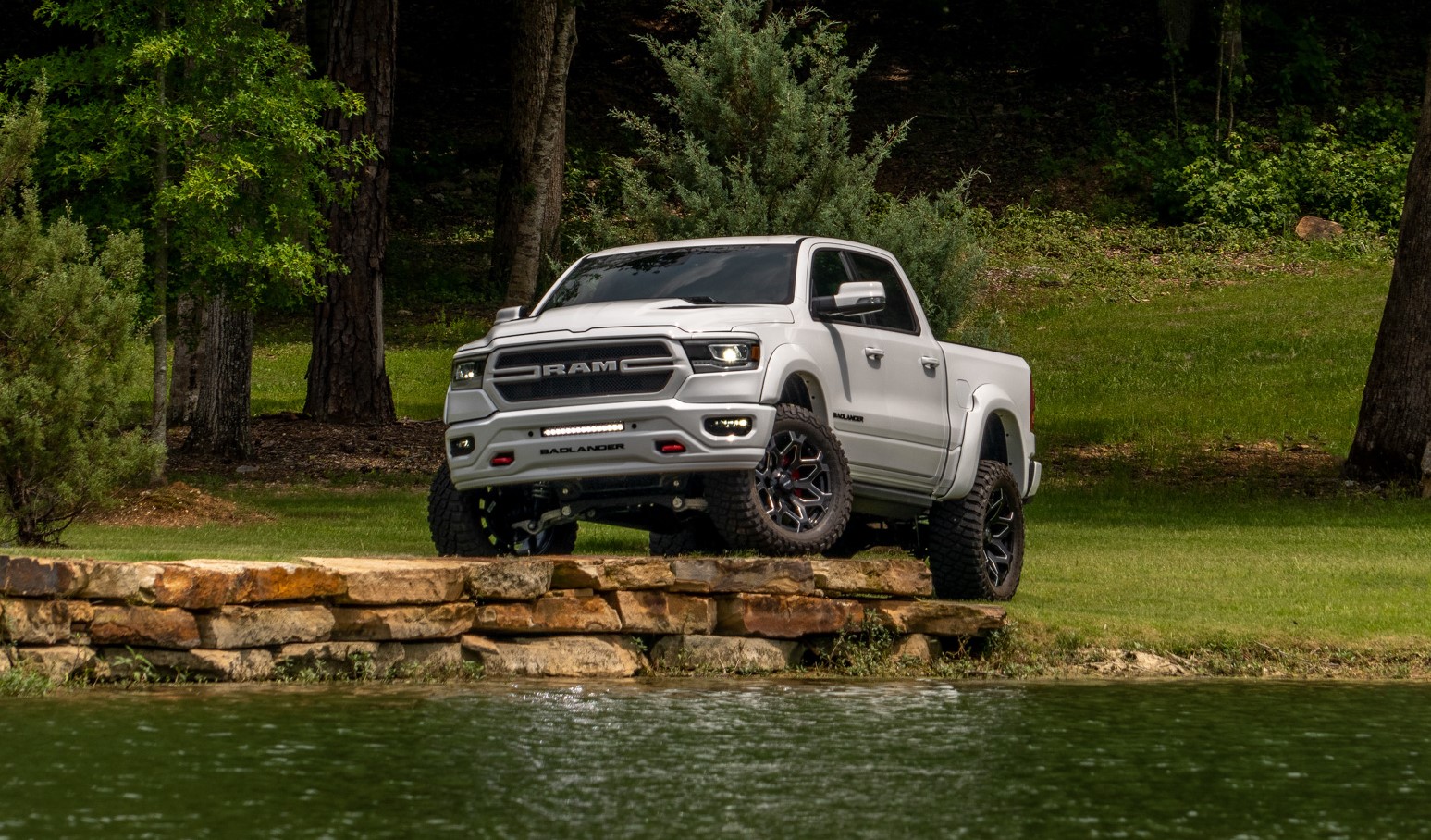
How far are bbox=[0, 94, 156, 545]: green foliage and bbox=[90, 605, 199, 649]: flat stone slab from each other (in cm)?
343

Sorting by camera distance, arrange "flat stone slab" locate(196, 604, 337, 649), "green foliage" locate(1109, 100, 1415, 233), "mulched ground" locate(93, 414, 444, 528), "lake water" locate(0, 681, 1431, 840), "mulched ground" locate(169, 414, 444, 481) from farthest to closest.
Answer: "green foliage" locate(1109, 100, 1415, 233) < "mulched ground" locate(169, 414, 444, 481) < "mulched ground" locate(93, 414, 444, 528) < "flat stone slab" locate(196, 604, 337, 649) < "lake water" locate(0, 681, 1431, 840)

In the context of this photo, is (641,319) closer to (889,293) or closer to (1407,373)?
(889,293)

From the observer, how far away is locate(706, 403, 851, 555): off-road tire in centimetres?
1073

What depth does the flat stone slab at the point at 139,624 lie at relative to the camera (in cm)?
976

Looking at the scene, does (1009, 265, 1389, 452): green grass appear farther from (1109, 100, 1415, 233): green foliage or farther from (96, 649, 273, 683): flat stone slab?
(96, 649, 273, 683): flat stone slab

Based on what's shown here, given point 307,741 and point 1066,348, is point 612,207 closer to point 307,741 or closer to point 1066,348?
point 1066,348

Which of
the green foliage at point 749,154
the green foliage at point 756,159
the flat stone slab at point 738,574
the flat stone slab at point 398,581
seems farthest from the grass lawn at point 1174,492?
the green foliage at point 749,154

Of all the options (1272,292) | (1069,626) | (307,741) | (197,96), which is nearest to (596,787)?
(307,741)

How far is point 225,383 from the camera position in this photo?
70.4 feet

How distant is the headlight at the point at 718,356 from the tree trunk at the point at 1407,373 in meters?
12.4

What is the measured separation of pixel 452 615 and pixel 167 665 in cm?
154

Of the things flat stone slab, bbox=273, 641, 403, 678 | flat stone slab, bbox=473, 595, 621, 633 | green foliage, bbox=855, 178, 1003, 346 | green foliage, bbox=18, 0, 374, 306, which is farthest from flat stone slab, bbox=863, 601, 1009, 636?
green foliage, bbox=855, 178, 1003, 346

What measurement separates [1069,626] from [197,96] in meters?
10.4

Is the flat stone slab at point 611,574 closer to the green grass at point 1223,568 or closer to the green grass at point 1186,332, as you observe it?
the green grass at point 1223,568
